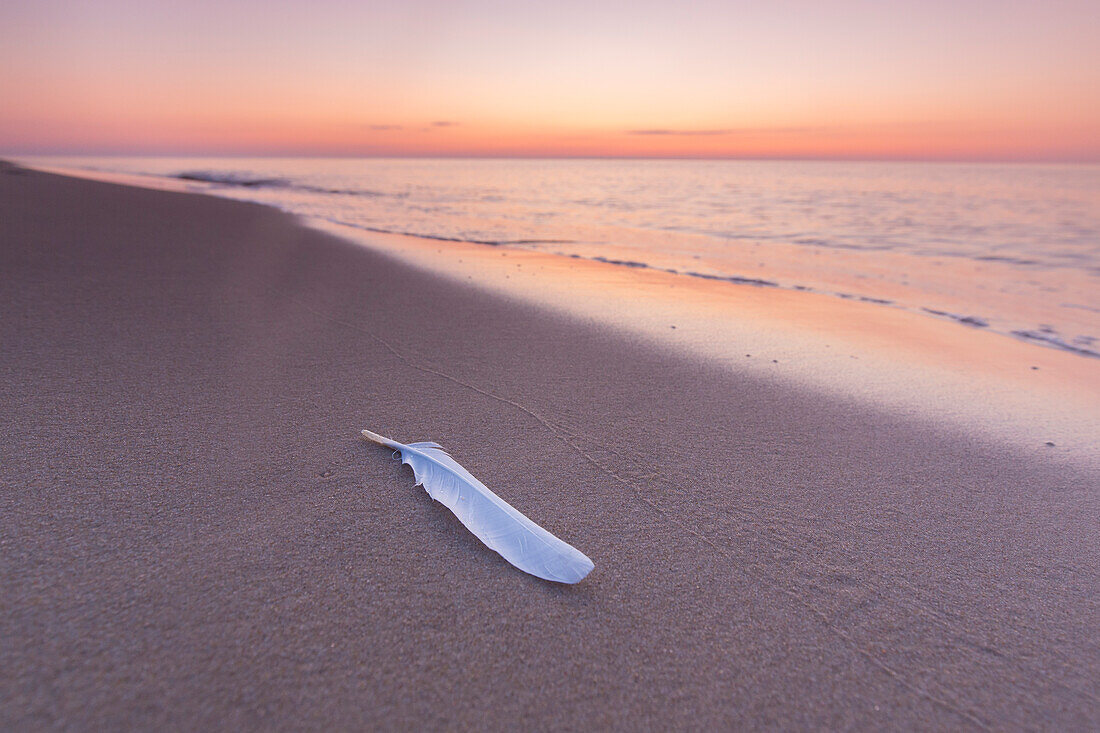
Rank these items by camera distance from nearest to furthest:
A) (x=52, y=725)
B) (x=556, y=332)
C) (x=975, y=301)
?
(x=52, y=725)
(x=556, y=332)
(x=975, y=301)

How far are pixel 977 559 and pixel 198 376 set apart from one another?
416 cm

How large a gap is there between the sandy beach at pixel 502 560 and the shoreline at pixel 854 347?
0.35 metres

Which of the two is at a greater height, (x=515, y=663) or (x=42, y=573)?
(x=42, y=573)

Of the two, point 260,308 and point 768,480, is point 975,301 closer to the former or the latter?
point 768,480

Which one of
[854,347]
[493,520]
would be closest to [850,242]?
[854,347]

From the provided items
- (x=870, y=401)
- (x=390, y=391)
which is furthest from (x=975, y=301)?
(x=390, y=391)

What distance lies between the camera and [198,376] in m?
3.50

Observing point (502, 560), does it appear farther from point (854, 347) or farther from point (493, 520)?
point (854, 347)

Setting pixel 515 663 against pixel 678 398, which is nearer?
pixel 515 663

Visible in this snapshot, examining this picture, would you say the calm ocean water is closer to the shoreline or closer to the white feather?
the shoreline

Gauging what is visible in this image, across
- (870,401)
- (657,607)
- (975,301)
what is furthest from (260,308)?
(975,301)

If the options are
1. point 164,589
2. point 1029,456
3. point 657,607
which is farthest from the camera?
point 1029,456

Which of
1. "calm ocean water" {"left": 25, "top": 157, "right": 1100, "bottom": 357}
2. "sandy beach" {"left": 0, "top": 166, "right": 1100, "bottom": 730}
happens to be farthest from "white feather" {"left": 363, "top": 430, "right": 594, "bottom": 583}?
"calm ocean water" {"left": 25, "top": 157, "right": 1100, "bottom": 357}

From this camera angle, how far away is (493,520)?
87.2 inches
